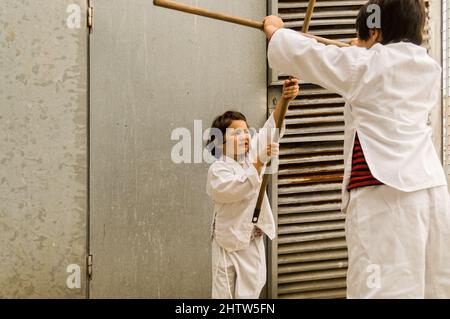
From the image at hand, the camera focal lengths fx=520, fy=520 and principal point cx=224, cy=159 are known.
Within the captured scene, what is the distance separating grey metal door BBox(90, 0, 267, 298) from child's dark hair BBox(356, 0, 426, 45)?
4.60 ft

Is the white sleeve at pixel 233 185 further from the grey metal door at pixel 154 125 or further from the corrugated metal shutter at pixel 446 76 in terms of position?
the corrugated metal shutter at pixel 446 76

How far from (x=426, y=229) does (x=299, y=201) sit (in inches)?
58.0

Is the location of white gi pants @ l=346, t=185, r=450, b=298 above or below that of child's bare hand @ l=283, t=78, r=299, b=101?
below

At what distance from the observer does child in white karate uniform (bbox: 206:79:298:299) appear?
8.50 ft

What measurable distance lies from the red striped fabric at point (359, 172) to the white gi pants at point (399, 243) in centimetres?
2

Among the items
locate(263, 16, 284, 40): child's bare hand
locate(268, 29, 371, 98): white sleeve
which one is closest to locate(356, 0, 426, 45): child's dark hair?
locate(268, 29, 371, 98): white sleeve

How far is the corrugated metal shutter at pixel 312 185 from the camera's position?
3314mm

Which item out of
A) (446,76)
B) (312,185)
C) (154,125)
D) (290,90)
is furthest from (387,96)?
(446,76)

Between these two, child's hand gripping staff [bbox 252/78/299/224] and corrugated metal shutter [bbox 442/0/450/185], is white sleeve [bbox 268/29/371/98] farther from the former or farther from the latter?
corrugated metal shutter [bbox 442/0/450/185]

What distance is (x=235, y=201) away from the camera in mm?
2656

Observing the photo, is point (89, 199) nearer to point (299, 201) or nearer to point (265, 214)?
point (265, 214)

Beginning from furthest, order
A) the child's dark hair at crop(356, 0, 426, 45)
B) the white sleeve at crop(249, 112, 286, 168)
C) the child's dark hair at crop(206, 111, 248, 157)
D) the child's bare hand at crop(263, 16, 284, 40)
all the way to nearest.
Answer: the child's dark hair at crop(206, 111, 248, 157), the white sleeve at crop(249, 112, 286, 168), the child's bare hand at crop(263, 16, 284, 40), the child's dark hair at crop(356, 0, 426, 45)

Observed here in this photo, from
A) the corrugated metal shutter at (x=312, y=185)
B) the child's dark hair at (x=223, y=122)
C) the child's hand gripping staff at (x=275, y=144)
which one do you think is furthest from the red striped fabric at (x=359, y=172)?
the corrugated metal shutter at (x=312, y=185)

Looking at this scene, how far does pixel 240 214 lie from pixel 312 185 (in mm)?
843
